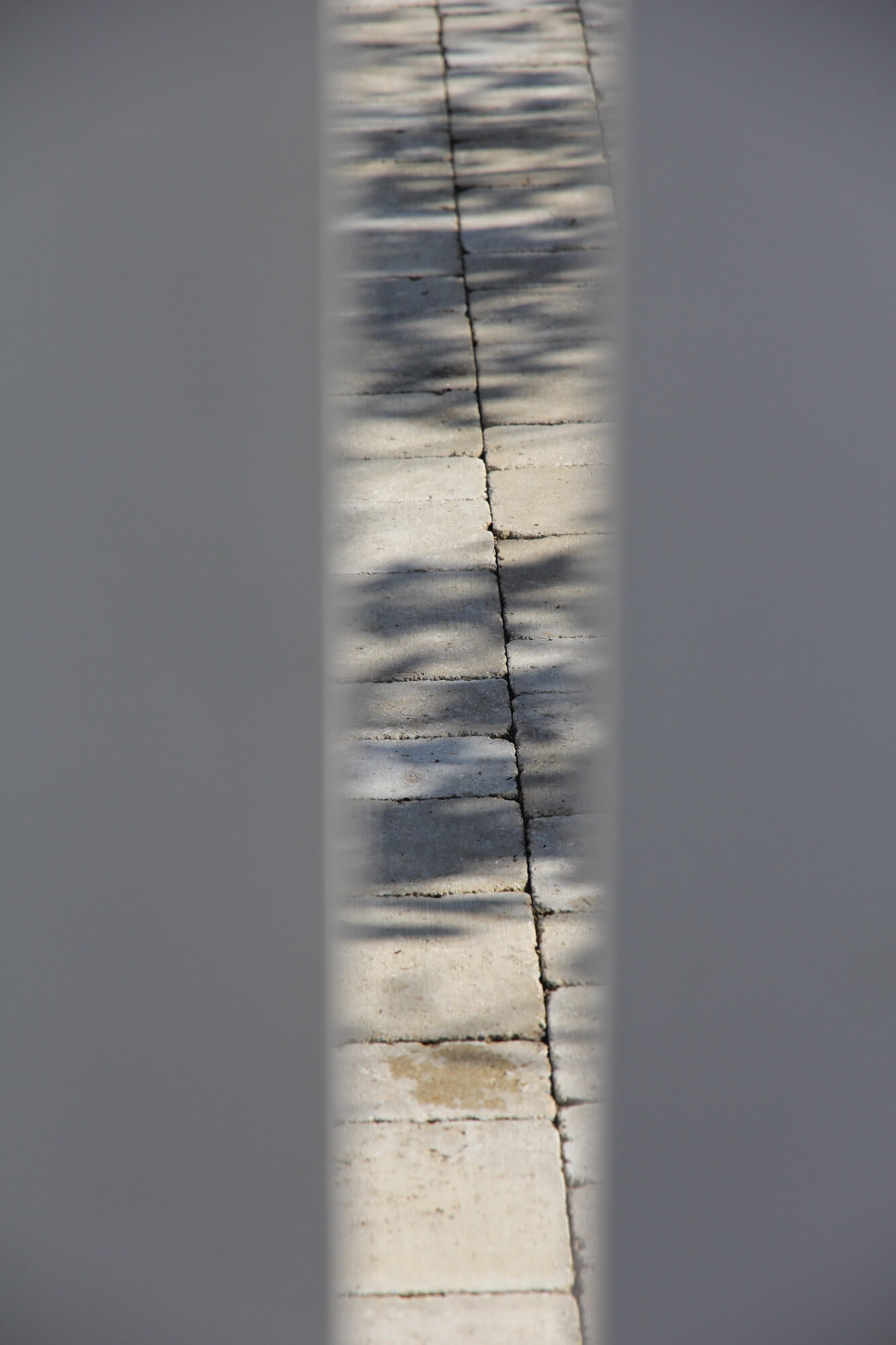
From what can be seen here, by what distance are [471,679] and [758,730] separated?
0.81 metres

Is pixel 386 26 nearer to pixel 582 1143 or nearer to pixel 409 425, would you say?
pixel 409 425

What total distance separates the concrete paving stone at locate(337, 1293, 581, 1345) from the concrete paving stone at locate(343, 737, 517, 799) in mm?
1353

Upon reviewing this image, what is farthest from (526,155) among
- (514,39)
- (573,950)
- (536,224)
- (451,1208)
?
(451,1208)

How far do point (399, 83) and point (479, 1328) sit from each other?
20.5 ft

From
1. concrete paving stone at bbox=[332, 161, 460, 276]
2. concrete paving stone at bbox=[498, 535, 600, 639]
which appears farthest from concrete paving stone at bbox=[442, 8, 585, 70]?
concrete paving stone at bbox=[498, 535, 600, 639]

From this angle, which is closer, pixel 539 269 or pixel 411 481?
pixel 411 481

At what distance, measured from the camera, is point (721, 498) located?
454cm

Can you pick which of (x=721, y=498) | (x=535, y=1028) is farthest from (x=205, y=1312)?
(x=721, y=498)

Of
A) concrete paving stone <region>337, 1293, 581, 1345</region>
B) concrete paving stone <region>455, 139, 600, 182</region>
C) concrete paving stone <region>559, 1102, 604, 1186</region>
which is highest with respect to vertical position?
concrete paving stone <region>455, 139, 600, 182</region>

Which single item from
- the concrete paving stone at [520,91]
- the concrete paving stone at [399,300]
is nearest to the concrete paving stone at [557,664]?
the concrete paving stone at [399,300]

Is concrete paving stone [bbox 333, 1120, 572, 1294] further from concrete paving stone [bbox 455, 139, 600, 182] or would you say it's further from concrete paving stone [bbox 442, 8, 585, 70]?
concrete paving stone [bbox 442, 8, 585, 70]

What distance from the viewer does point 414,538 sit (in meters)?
4.57

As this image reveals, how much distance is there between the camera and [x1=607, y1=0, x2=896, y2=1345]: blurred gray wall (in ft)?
9.01

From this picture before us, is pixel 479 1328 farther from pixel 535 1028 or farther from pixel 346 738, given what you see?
pixel 346 738
